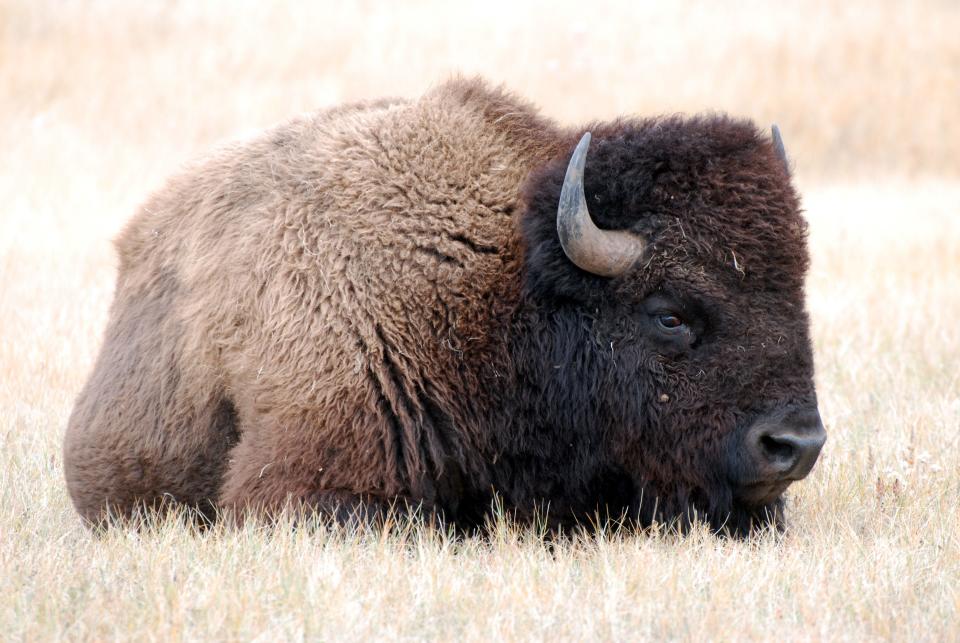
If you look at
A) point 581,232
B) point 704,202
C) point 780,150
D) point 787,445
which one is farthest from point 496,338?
point 780,150

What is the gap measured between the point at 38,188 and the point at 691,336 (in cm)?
1182

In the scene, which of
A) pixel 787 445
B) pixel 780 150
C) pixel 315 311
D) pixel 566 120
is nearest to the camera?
pixel 787 445

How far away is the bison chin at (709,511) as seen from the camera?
479 cm

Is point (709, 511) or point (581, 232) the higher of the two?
point (581, 232)

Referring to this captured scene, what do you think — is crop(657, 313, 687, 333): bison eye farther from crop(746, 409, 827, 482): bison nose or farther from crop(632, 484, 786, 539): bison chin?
crop(632, 484, 786, 539): bison chin

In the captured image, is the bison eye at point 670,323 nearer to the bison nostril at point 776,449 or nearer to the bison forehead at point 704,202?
the bison forehead at point 704,202

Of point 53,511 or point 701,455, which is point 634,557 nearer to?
point 701,455

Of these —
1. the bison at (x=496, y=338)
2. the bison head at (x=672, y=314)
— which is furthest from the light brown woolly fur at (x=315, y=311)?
the bison head at (x=672, y=314)

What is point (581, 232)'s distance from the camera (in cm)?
460

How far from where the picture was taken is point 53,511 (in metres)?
5.41

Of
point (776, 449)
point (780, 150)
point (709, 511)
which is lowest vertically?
point (709, 511)

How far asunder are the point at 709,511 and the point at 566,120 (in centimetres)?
1493

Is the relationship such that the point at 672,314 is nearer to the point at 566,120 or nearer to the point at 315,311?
the point at 315,311

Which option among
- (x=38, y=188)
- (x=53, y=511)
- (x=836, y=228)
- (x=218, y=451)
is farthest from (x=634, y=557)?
(x=38, y=188)
